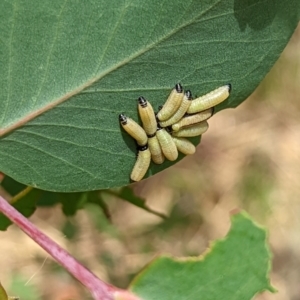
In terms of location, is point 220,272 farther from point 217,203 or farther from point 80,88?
point 217,203

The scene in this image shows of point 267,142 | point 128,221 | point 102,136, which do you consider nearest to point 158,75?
point 102,136

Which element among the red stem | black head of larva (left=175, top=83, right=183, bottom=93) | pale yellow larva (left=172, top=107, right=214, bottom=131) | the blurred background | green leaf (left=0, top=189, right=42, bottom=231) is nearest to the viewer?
the red stem

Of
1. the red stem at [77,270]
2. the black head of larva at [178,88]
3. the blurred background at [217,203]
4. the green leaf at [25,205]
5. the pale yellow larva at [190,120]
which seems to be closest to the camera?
the red stem at [77,270]

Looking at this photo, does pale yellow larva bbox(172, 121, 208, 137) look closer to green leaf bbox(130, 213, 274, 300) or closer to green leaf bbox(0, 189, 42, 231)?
green leaf bbox(130, 213, 274, 300)

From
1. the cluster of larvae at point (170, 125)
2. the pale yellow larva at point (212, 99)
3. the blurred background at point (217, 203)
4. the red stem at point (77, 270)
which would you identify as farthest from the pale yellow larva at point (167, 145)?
the blurred background at point (217, 203)

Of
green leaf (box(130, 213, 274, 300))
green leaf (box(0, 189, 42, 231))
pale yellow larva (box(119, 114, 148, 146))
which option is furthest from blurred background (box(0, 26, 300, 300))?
pale yellow larva (box(119, 114, 148, 146))

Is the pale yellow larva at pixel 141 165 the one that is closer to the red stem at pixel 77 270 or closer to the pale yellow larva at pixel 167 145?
the pale yellow larva at pixel 167 145

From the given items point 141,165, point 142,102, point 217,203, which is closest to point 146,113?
point 142,102
